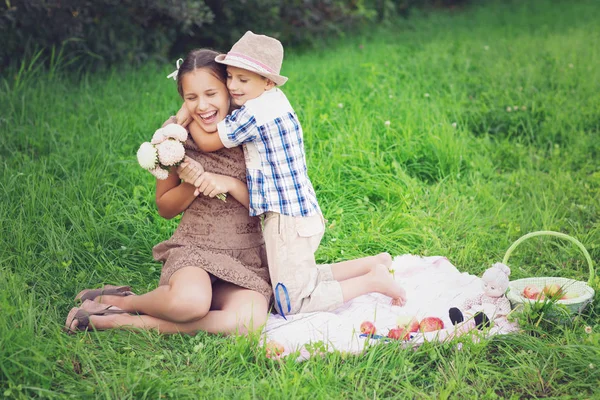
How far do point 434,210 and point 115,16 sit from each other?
3543mm

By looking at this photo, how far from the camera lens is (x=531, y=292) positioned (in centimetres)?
326

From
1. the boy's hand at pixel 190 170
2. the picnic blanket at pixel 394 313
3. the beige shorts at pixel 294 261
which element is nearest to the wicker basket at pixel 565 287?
the picnic blanket at pixel 394 313

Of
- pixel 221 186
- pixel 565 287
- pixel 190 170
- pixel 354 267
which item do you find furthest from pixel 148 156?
pixel 565 287

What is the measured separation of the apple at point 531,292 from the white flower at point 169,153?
1692 mm

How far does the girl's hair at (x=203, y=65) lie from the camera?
302 centimetres

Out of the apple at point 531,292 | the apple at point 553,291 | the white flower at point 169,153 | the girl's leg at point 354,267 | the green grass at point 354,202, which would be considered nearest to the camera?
the green grass at point 354,202

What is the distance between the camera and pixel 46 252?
3588mm

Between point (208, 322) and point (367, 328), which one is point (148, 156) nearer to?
point (208, 322)

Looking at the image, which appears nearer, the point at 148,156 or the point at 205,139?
the point at 148,156

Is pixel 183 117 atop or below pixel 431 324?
atop

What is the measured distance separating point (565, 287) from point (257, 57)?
1754mm

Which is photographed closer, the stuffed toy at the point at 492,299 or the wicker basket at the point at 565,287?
the wicker basket at the point at 565,287

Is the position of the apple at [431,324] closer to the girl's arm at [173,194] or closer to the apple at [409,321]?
the apple at [409,321]

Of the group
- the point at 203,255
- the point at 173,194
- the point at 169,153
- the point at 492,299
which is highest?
the point at 169,153
